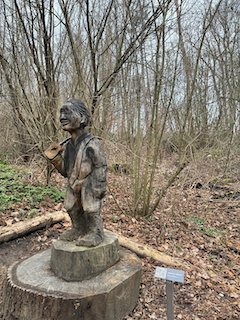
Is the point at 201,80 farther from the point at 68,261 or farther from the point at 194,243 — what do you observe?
the point at 68,261

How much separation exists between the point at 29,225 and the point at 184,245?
292 centimetres

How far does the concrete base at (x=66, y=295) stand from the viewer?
2.22 metres

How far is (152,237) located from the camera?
4.37 meters

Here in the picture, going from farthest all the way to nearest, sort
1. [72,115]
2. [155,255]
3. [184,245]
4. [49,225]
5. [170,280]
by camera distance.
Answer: [49,225]
[184,245]
[155,255]
[72,115]
[170,280]

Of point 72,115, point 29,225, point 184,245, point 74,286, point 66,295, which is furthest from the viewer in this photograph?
point 184,245

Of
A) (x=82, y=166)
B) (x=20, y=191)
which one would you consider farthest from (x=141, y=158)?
(x=20, y=191)

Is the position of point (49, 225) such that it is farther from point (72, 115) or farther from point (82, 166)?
point (72, 115)

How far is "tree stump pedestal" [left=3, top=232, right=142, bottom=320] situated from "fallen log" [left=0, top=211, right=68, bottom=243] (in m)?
1.14

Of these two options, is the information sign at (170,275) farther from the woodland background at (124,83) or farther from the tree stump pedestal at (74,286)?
the woodland background at (124,83)

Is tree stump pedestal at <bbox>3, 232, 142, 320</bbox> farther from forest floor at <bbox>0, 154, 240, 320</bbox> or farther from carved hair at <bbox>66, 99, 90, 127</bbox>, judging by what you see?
carved hair at <bbox>66, 99, 90, 127</bbox>

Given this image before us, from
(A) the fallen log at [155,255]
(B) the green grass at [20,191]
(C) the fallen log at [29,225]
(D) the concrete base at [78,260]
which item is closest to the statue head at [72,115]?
(D) the concrete base at [78,260]

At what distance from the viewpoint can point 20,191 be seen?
5113 mm

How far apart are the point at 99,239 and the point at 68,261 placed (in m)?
0.42

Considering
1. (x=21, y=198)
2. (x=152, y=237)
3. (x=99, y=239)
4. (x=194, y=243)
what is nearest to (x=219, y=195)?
(x=194, y=243)
